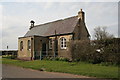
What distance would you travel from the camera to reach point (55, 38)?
3066 centimetres

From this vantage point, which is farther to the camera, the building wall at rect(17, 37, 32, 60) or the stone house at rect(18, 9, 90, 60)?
the building wall at rect(17, 37, 32, 60)

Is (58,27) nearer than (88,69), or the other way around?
(88,69)

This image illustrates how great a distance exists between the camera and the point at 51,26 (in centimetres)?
3438

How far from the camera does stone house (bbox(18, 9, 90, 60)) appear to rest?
28781 millimetres

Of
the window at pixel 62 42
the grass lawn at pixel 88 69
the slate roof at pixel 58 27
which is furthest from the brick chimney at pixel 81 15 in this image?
the grass lawn at pixel 88 69

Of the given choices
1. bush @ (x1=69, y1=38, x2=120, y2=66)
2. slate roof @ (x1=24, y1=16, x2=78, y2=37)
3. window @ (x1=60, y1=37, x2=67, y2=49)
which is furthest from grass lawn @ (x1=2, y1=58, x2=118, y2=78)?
slate roof @ (x1=24, y1=16, x2=78, y2=37)

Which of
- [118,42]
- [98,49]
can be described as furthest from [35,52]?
[118,42]

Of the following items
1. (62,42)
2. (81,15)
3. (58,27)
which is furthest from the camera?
(58,27)

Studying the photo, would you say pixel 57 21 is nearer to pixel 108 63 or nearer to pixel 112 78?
pixel 108 63

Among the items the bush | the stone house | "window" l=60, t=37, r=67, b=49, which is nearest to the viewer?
the bush

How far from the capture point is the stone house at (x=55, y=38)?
1133 inches

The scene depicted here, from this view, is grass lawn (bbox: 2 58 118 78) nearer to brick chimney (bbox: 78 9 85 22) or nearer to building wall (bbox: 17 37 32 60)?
building wall (bbox: 17 37 32 60)

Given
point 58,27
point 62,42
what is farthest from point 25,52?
point 58,27

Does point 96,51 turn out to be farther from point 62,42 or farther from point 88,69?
point 62,42
